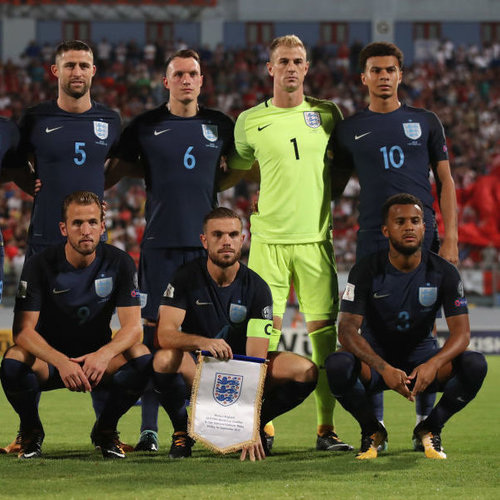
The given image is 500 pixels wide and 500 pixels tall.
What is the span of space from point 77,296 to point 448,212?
6.92 ft

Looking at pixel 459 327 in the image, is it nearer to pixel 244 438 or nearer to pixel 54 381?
pixel 244 438

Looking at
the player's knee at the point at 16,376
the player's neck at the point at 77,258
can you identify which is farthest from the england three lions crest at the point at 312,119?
the player's knee at the point at 16,376

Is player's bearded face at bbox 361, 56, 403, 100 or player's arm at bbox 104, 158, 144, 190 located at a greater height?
player's bearded face at bbox 361, 56, 403, 100

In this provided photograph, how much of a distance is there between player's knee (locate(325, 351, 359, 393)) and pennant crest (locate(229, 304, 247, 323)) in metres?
0.51

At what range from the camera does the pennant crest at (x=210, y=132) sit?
20.0ft

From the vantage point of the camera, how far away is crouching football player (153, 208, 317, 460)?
529 cm

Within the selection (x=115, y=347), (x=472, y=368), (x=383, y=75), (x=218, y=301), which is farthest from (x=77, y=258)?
(x=472, y=368)

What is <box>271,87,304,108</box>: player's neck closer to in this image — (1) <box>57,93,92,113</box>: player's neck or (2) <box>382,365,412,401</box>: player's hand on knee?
(1) <box>57,93,92,113</box>: player's neck

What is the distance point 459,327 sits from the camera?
5379 millimetres

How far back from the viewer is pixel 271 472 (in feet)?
15.9

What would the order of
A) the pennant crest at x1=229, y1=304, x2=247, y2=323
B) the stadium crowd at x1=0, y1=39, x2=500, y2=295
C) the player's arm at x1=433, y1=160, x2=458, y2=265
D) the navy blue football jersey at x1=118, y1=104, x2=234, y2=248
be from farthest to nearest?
the stadium crowd at x1=0, y1=39, x2=500, y2=295 → the navy blue football jersey at x1=118, y1=104, x2=234, y2=248 → the player's arm at x1=433, y1=160, x2=458, y2=265 → the pennant crest at x1=229, y1=304, x2=247, y2=323

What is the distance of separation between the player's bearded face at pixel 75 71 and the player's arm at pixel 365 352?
1.99 m

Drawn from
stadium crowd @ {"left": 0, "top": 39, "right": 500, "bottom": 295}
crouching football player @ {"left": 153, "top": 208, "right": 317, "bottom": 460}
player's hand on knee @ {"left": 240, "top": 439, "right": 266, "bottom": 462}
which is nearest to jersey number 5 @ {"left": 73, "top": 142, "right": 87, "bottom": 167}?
crouching football player @ {"left": 153, "top": 208, "right": 317, "bottom": 460}

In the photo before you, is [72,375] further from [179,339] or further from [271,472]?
[271,472]
